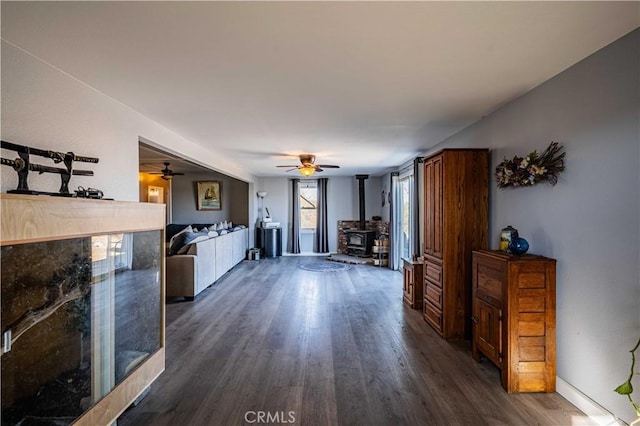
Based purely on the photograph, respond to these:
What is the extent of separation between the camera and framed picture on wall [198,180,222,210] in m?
8.77

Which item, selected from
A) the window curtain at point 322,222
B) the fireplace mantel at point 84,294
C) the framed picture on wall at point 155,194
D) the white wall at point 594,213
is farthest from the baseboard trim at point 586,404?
the framed picture on wall at point 155,194

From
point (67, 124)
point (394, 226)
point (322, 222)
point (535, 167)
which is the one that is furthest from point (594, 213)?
point (322, 222)

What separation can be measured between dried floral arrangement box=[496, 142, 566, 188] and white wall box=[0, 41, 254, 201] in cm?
341

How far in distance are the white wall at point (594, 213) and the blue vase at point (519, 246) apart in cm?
17

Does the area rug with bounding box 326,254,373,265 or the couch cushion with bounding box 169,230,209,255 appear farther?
the area rug with bounding box 326,254,373,265

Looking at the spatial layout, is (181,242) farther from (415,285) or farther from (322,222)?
(322,222)

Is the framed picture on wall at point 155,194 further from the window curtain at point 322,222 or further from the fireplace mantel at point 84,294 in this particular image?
the fireplace mantel at point 84,294

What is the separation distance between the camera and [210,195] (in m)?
8.78

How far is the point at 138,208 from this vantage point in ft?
5.62

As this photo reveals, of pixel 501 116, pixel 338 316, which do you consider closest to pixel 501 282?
pixel 501 116

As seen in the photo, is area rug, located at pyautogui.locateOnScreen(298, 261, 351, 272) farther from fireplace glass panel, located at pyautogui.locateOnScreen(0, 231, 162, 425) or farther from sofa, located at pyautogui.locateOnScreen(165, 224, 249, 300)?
fireplace glass panel, located at pyautogui.locateOnScreen(0, 231, 162, 425)

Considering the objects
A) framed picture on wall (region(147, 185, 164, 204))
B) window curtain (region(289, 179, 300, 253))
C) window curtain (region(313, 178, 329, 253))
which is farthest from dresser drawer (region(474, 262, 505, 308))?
framed picture on wall (region(147, 185, 164, 204))

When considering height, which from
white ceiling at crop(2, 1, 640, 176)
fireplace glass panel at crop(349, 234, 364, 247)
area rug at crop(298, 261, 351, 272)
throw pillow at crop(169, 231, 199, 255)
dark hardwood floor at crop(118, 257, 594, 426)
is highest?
white ceiling at crop(2, 1, 640, 176)

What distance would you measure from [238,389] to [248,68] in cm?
236
